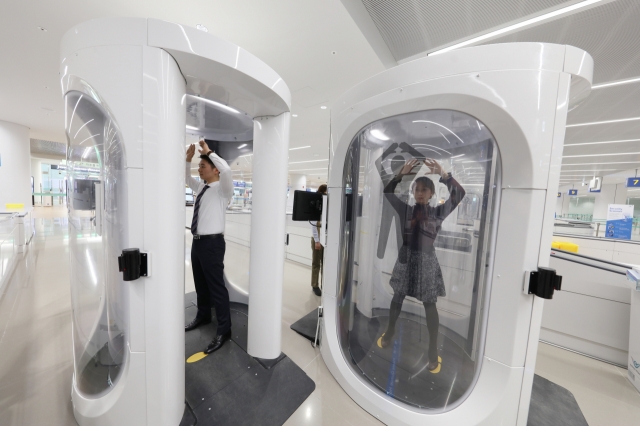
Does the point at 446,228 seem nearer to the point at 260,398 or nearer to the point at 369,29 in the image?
the point at 260,398

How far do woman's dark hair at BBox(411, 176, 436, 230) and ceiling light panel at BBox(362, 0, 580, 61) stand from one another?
2.27 m

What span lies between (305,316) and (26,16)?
4.54 meters

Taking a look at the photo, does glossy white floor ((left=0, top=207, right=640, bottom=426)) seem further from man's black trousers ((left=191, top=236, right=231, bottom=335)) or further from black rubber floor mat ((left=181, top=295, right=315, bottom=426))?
man's black trousers ((left=191, top=236, right=231, bottom=335))

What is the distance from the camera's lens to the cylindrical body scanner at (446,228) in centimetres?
110

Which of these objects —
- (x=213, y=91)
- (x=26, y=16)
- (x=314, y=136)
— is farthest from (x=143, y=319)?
(x=314, y=136)

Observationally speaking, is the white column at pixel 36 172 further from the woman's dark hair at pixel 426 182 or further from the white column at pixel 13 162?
the woman's dark hair at pixel 426 182

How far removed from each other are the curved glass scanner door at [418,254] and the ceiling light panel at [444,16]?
79.4 inches

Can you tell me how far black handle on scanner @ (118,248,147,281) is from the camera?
3.33 feet

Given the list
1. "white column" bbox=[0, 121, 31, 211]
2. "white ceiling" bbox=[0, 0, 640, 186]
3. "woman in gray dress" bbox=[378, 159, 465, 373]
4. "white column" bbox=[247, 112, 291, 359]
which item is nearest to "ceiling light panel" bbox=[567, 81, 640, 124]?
"white ceiling" bbox=[0, 0, 640, 186]

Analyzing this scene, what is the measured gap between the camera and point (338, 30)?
261 cm

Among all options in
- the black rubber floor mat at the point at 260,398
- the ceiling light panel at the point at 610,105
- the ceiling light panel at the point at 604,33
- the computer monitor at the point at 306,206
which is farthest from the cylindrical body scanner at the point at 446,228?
the ceiling light panel at the point at 610,105

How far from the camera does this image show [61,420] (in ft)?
4.31

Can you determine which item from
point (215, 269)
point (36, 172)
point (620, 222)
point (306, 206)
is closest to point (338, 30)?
point (306, 206)

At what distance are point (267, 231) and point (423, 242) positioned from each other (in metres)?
1.10
